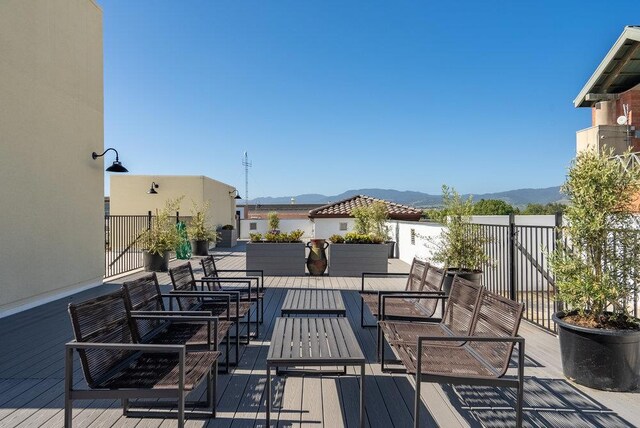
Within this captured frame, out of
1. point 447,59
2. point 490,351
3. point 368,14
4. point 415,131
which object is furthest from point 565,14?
point 415,131

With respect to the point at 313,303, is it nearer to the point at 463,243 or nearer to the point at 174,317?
the point at 174,317

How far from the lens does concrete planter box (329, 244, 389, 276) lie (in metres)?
8.75

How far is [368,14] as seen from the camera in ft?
42.0

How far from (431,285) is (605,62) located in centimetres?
892

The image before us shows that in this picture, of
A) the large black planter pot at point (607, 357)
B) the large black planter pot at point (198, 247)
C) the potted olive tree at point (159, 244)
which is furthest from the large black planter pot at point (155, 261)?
the large black planter pot at point (607, 357)

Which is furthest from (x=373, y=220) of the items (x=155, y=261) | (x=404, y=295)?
(x=404, y=295)

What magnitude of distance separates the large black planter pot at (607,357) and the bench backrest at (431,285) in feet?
3.77

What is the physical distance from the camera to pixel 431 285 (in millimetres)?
4039

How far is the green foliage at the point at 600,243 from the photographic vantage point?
120 inches

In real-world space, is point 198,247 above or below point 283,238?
below

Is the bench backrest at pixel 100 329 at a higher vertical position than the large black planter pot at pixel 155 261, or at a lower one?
higher

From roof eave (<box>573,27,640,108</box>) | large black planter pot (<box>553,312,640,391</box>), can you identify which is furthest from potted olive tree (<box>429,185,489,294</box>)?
roof eave (<box>573,27,640,108</box>)

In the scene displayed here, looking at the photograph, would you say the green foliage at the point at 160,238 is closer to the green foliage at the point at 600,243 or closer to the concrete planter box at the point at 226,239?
the concrete planter box at the point at 226,239

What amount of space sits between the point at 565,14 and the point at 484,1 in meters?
3.38
